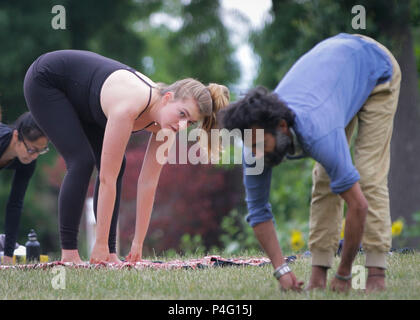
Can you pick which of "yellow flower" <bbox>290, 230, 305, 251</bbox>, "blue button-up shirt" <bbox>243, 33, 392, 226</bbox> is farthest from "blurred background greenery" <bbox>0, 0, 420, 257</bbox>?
"blue button-up shirt" <bbox>243, 33, 392, 226</bbox>

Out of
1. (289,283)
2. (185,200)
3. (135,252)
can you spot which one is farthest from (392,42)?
(289,283)

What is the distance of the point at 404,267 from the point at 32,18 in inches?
355

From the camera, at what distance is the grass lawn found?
2938 millimetres

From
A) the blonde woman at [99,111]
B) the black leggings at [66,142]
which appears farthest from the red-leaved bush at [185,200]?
the black leggings at [66,142]

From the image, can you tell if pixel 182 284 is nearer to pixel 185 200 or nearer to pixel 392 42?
pixel 392 42

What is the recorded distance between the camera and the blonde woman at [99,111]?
375 centimetres

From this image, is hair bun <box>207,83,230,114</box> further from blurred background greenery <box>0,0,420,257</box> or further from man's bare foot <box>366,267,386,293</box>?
blurred background greenery <box>0,0,420,257</box>

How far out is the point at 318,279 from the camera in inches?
121

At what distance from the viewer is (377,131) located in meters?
3.06

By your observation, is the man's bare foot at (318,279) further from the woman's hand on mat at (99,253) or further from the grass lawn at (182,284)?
the woman's hand on mat at (99,253)

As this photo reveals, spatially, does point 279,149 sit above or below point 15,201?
above

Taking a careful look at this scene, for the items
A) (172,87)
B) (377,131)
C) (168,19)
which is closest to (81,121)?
(172,87)

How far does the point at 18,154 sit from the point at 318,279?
2.84 m

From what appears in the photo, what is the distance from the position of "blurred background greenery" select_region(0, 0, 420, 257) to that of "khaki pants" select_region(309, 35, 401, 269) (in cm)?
264
